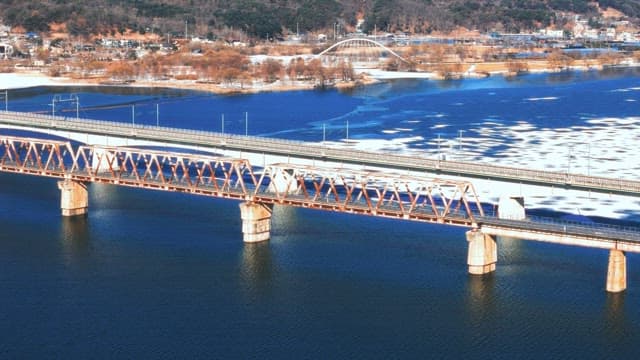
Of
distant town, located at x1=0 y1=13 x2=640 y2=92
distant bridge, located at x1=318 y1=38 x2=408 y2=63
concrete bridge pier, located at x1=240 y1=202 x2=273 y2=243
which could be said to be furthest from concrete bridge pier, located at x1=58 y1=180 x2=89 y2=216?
distant bridge, located at x1=318 y1=38 x2=408 y2=63

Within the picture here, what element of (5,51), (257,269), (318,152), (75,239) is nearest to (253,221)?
(257,269)

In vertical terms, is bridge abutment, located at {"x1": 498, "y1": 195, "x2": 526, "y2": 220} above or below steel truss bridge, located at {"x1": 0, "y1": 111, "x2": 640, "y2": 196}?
below

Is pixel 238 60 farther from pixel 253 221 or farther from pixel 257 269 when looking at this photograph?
pixel 257 269

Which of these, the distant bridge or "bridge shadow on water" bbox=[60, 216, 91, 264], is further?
the distant bridge

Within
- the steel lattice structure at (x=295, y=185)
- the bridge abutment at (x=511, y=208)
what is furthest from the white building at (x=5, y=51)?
the bridge abutment at (x=511, y=208)

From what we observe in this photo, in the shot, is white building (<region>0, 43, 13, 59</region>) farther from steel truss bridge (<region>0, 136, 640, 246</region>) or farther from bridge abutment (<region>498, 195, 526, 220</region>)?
bridge abutment (<region>498, 195, 526, 220</region>)

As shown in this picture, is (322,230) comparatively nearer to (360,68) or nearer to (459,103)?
(459,103)
